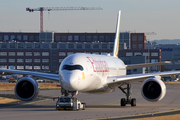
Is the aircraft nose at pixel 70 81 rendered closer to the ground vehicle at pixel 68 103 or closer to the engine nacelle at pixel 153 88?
the ground vehicle at pixel 68 103

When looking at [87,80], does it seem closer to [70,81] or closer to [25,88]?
[70,81]

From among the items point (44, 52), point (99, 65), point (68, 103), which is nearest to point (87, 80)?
point (68, 103)

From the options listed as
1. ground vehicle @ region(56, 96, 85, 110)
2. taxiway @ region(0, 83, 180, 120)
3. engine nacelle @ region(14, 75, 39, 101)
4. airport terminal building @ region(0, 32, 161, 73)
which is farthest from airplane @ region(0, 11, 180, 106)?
airport terminal building @ region(0, 32, 161, 73)

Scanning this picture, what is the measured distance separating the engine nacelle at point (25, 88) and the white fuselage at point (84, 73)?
4.56 meters

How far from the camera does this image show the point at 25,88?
1426 inches

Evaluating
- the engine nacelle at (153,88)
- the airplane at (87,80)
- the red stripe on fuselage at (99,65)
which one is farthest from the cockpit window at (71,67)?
the engine nacelle at (153,88)

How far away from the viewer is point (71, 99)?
1313 inches

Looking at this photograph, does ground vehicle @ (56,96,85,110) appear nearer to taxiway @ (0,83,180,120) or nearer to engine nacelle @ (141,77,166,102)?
taxiway @ (0,83,180,120)

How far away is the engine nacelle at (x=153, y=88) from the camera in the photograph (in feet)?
113

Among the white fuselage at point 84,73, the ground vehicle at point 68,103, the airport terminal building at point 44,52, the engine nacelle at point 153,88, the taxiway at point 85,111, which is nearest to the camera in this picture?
the taxiway at point 85,111

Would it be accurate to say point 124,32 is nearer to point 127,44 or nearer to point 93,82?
point 127,44

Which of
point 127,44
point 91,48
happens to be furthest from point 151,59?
point 91,48

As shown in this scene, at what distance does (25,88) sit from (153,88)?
40.6ft

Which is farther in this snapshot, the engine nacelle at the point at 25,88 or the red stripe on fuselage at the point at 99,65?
the engine nacelle at the point at 25,88
